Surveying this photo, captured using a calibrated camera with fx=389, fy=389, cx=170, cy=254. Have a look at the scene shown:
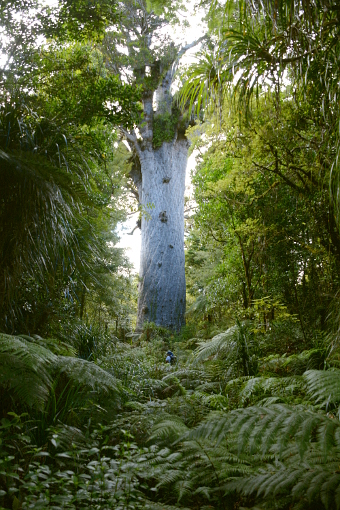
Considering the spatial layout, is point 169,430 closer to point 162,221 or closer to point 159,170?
point 162,221

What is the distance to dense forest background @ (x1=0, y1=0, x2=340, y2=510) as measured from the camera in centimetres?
161

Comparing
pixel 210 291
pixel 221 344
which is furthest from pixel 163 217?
pixel 221 344

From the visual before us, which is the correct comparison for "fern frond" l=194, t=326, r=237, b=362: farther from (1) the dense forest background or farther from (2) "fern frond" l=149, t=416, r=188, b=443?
(2) "fern frond" l=149, t=416, r=188, b=443

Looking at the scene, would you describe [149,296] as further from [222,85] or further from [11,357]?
[11,357]

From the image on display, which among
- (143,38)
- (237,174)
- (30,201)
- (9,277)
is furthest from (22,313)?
(143,38)

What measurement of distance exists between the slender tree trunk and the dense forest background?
2.47m

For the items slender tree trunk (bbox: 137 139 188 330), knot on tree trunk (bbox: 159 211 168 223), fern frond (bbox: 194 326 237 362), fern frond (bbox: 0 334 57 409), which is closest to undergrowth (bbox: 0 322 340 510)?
fern frond (bbox: 0 334 57 409)

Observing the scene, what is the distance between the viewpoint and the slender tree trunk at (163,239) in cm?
856

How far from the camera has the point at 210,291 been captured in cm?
625

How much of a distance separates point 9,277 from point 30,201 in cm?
60

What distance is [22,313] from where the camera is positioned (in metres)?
3.46

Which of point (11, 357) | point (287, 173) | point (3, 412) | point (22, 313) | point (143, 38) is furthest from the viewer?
point (143, 38)

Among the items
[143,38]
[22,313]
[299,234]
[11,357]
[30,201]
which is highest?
[143,38]

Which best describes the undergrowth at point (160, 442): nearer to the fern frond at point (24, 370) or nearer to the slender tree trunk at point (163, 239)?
the fern frond at point (24, 370)
